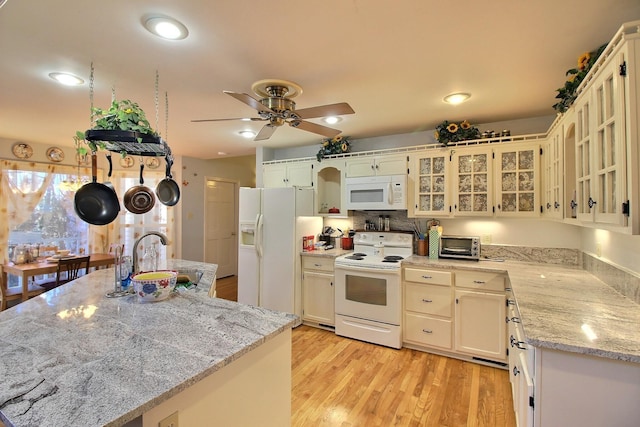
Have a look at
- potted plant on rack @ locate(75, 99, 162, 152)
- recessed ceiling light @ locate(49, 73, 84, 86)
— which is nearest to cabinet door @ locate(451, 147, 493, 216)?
potted plant on rack @ locate(75, 99, 162, 152)

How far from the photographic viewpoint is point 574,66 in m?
1.99

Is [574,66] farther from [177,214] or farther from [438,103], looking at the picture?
[177,214]

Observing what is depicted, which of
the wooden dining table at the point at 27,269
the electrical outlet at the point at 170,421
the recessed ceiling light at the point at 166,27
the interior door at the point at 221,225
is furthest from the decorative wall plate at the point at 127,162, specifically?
the electrical outlet at the point at 170,421

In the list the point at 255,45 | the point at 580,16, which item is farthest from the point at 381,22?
the point at 580,16

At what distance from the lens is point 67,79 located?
2215 mm

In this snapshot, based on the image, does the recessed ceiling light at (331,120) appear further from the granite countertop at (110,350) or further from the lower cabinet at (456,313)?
the granite countertop at (110,350)

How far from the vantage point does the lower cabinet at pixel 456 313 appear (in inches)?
108

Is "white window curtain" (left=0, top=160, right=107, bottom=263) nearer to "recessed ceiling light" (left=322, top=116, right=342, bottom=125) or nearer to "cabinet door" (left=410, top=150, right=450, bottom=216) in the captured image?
"recessed ceiling light" (left=322, top=116, right=342, bottom=125)

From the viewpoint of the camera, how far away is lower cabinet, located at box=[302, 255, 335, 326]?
11.9 feet

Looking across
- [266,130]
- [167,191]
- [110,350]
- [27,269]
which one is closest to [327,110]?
[266,130]

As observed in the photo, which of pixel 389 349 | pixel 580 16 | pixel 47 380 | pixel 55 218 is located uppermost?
pixel 580 16

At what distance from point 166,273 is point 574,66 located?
2964mm

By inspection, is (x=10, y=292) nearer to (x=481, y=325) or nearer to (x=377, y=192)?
(x=377, y=192)

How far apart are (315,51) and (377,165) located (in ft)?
6.45
